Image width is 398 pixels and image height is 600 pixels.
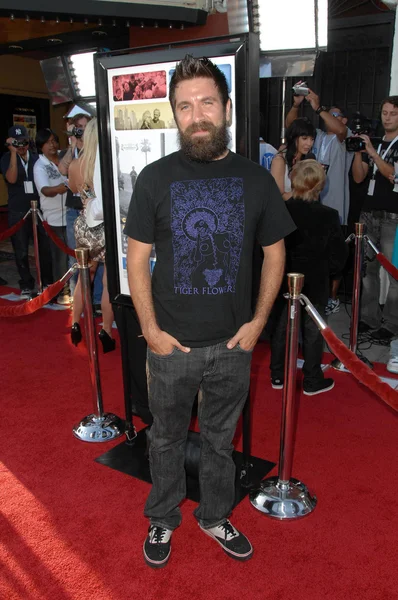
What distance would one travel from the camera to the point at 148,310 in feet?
6.48

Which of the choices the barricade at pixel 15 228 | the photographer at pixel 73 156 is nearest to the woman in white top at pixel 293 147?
the photographer at pixel 73 156

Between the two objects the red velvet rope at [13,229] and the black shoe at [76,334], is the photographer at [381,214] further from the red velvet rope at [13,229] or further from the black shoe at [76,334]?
the red velvet rope at [13,229]

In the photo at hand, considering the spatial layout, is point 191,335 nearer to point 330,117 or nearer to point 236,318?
point 236,318

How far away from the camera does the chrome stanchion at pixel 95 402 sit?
3033 millimetres

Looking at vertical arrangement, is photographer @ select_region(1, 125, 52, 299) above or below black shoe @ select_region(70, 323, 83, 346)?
above

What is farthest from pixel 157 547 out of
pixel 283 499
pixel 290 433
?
A: pixel 290 433

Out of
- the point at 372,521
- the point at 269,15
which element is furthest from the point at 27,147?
the point at 372,521

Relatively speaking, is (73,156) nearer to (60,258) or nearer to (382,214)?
(60,258)

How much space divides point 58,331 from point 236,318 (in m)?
3.42

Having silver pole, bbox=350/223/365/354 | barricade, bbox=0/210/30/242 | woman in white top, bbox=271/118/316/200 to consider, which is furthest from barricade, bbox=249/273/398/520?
barricade, bbox=0/210/30/242

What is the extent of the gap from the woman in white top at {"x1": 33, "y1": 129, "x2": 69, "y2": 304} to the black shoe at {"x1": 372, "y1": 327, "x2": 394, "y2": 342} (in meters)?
3.27

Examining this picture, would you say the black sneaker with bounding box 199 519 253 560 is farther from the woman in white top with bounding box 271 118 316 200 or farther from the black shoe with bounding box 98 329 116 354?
the woman in white top with bounding box 271 118 316 200

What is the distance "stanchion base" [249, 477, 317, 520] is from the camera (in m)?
2.51

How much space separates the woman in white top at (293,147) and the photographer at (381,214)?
659 mm
